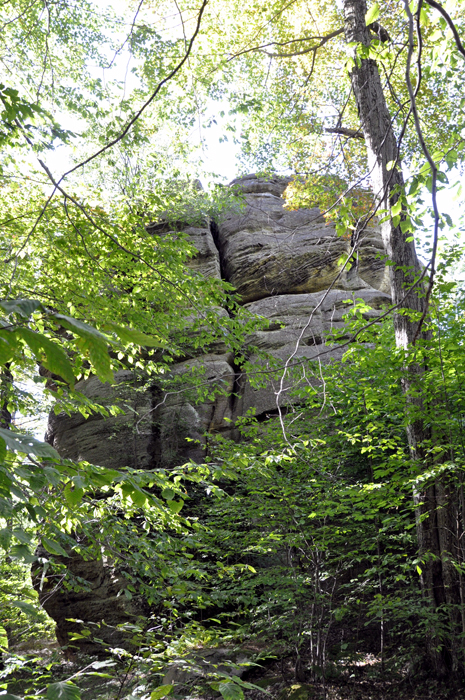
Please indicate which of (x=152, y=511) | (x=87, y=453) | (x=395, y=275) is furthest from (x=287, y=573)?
(x=87, y=453)

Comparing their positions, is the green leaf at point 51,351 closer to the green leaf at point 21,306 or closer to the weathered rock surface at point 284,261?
the green leaf at point 21,306

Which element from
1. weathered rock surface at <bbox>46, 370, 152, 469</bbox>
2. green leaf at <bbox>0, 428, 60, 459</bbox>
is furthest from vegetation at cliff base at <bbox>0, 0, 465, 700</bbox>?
weathered rock surface at <bbox>46, 370, 152, 469</bbox>

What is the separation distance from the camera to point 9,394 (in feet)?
13.5

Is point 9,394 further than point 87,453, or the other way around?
point 87,453

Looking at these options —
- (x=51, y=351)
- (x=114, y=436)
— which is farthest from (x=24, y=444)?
(x=114, y=436)

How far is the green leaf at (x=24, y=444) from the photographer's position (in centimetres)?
104

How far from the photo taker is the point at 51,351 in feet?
3.11

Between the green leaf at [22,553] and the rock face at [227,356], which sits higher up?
the rock face at [227,356]

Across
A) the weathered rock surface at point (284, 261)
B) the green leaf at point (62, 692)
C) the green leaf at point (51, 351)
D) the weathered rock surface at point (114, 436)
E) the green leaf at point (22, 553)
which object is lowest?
the green leaf at point (62, 692)

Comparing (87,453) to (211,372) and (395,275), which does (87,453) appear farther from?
(395,275)

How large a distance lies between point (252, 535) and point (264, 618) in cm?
124

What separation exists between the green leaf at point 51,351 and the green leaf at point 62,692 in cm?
118

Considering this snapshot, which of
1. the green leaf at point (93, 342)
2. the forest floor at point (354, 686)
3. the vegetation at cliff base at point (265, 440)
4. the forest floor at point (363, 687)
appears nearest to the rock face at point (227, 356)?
the vegetation at cliff base at point (265, 440)

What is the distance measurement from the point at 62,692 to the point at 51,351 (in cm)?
125
